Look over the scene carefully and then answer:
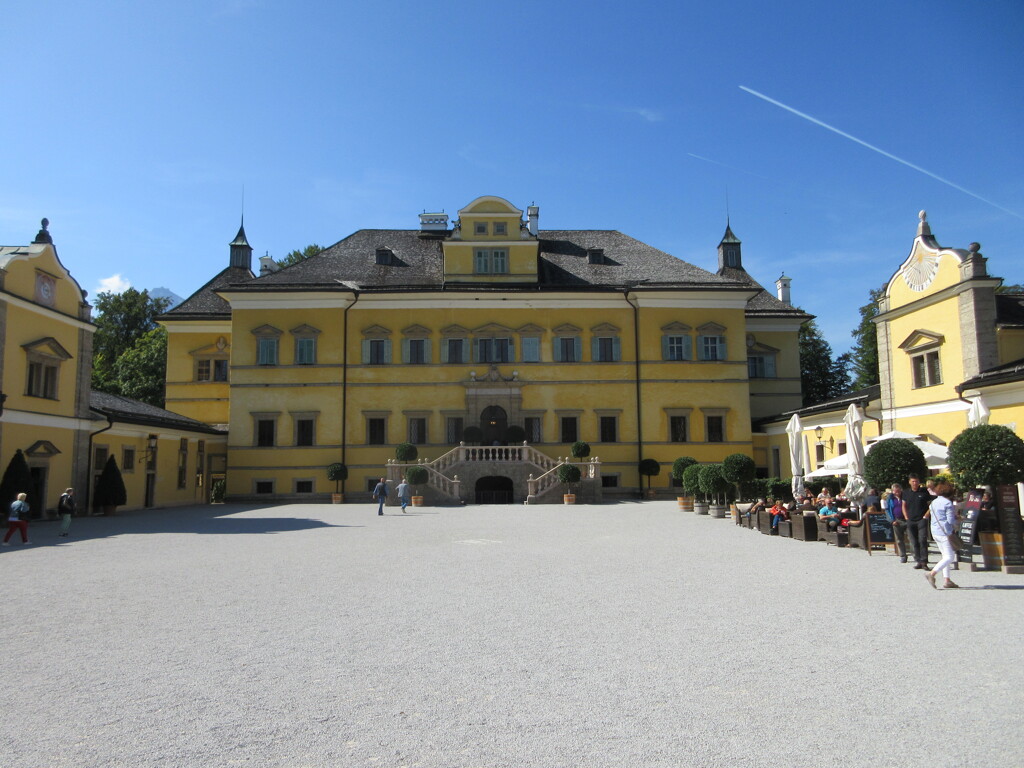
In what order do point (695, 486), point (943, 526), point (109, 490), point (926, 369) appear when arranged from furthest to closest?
point (109, 490) → point (695, 486) → point (926, 369) → point (943, 526)

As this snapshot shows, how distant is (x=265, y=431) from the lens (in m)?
41.0

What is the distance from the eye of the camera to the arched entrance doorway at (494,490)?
3812 centimetres

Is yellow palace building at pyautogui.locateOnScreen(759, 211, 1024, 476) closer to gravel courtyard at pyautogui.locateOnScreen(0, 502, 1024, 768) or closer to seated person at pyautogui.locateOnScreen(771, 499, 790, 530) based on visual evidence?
seated person at pyautogui.locateOnScreen(771, 499, 790, 530)

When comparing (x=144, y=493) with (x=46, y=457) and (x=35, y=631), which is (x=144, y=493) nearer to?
(x=46, y=457)

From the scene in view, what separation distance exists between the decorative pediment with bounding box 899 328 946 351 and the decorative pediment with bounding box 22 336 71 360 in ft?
104

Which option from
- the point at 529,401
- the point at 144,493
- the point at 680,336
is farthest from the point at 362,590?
the point at 680,336

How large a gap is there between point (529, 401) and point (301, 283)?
13743 mm

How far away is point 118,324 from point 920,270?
202 feet

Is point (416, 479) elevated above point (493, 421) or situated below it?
below

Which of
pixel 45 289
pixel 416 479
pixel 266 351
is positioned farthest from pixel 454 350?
pixel 45 289

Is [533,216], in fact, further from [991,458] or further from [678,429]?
[991,458]

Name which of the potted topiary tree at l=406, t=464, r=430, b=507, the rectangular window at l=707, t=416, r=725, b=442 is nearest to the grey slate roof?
the potted topiary tree at l=406, t=464, r=430, b=507

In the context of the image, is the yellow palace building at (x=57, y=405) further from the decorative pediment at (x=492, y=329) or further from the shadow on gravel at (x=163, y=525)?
the decorative pediment at (x=492, y=329)

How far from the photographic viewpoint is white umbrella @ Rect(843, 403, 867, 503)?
20.0 metres
